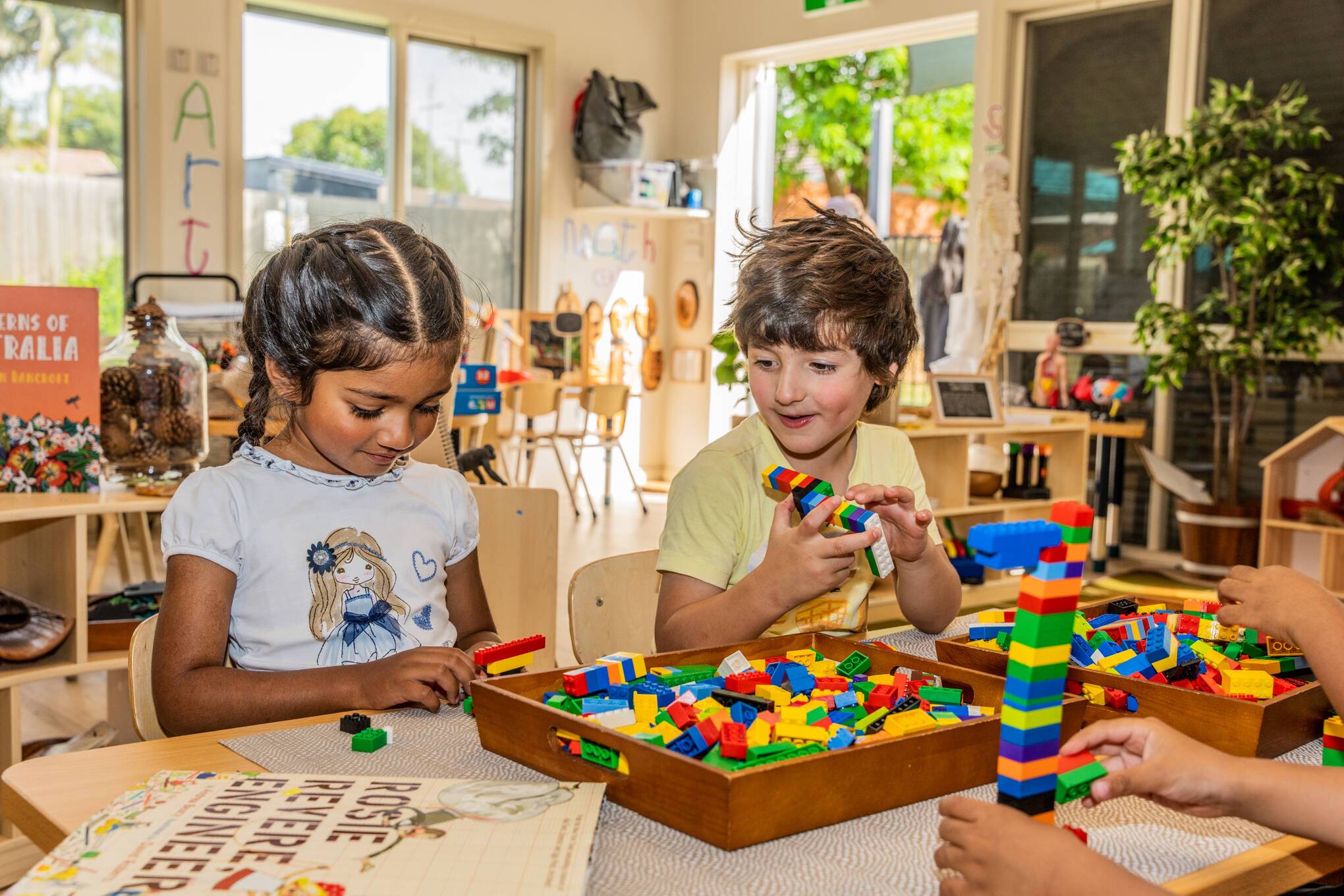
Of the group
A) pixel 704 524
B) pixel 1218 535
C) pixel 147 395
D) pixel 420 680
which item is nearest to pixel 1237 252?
pixel 1218 535

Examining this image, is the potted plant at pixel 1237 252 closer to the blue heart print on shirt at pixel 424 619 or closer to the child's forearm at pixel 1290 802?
the blue heart print on shirt at pixel 424 619

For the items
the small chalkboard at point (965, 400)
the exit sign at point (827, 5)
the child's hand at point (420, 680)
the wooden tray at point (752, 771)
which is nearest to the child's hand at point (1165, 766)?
the wooden tray at point (752, 771)

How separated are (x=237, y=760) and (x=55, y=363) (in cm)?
153

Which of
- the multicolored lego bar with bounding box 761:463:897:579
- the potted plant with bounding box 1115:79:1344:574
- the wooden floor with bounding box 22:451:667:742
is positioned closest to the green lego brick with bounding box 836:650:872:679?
the multicolored lego bar with bounding box 761:463:897:579

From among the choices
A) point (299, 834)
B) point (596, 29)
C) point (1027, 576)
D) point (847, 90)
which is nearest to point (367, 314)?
point (299, 834)

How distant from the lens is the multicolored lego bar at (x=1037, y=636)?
0.66 meters

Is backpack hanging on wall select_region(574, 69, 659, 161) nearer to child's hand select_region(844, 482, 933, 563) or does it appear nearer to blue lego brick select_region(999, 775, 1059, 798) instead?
child's hand select_region(844, 482, 933, 563)

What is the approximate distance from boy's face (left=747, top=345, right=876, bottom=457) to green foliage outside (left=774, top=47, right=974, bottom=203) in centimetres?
759

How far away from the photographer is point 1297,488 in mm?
5070

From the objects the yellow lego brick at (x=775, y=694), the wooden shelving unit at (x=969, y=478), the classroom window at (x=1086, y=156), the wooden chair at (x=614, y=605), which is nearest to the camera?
the yellow lego brick at (x=775, y=694)

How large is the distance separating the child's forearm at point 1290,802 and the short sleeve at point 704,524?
2.41 feet

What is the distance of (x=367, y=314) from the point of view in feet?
4.39

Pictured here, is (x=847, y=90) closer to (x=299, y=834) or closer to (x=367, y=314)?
(x=367, y=314)

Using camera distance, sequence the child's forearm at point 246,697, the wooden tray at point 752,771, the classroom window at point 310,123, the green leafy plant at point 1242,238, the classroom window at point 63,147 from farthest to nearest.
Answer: the classroom window at point 310,123
the classroom window at point 63,147
the green leafy plant at point 1242,238
the child's forearm at point 246,697
the wooden tray at point 752,771
